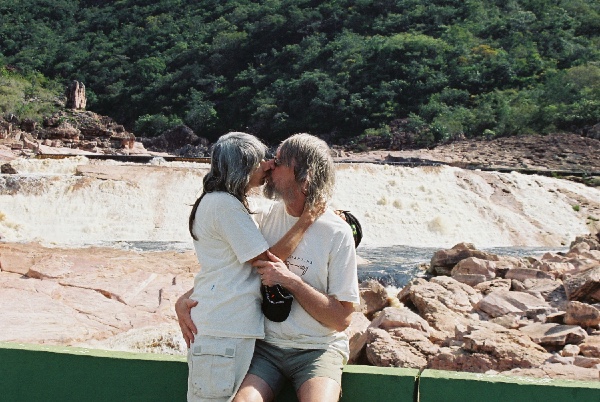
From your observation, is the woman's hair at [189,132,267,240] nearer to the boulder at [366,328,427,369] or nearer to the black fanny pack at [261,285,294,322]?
the black fanny pack at [261,285,294,322]

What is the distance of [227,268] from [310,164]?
1.47 feet

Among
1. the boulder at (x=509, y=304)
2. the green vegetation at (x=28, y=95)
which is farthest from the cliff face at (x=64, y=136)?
the boulder at (x=509, y=304)

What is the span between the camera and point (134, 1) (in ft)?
205

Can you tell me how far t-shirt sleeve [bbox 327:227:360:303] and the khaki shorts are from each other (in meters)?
0.33

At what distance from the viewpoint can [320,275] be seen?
2.51 meters

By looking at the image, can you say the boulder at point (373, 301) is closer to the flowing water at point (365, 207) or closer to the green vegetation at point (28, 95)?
the flowing water at point (365, 207)

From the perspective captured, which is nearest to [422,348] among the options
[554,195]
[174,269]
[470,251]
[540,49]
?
[174,269]

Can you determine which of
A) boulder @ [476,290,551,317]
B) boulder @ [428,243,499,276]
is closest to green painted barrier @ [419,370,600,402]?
boulder @ [476,290,551,317]

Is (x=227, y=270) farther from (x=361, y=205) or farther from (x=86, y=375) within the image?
(x=361, y=205)

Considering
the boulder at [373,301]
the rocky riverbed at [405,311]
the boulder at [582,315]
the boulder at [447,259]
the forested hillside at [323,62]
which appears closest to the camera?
the rocky riverbed at [405,311]

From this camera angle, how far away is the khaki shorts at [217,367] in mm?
A: 2346

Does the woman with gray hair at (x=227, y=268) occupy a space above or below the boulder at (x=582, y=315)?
above

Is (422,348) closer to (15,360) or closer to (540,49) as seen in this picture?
(15,360)

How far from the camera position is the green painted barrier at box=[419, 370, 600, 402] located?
7.58 feet
